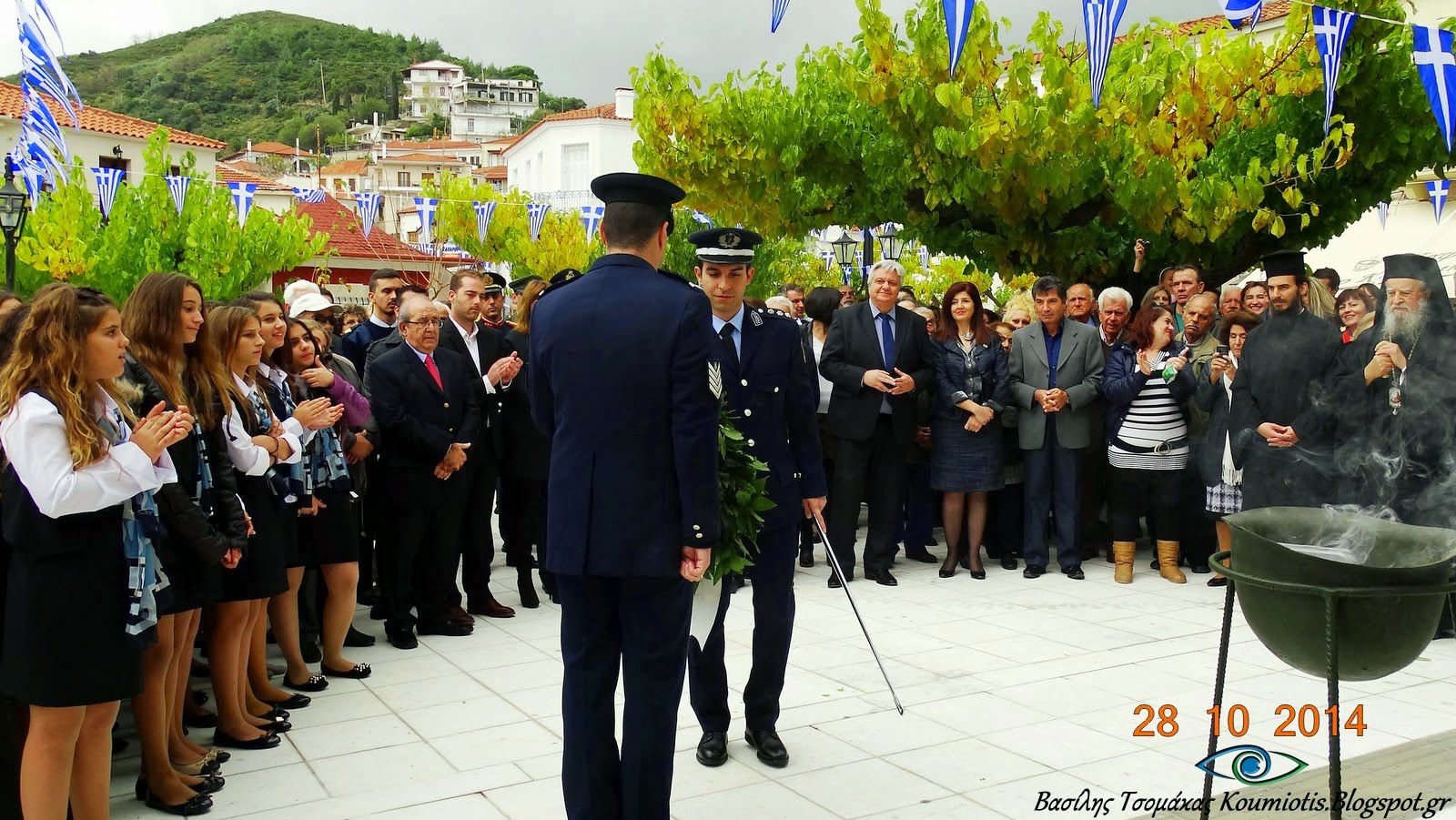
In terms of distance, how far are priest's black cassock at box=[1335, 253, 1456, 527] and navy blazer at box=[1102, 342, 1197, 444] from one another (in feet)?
4.79

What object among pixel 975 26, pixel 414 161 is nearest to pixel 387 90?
pixel 414 161

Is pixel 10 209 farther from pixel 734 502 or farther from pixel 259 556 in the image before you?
pixel 734 502

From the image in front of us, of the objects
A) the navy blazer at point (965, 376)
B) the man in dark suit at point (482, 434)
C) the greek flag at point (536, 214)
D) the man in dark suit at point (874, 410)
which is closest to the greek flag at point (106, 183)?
the greek flag at point (536, 214)

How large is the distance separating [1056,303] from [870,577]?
2.39 m

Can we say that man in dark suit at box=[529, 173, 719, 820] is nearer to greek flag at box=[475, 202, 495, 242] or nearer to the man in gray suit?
the man in gray suit

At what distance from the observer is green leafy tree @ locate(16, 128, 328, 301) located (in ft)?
78.9

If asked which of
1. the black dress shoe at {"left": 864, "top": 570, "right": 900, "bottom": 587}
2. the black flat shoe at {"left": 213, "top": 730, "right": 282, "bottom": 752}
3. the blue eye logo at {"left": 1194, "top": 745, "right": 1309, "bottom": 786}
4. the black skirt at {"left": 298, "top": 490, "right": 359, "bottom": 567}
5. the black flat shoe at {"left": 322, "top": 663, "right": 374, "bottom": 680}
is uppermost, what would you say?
the black skirt at {"left": 298, "top": 490, "right": 359, "bottom": 567}

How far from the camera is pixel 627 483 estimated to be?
351cm

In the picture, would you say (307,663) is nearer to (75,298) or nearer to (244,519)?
(244,519)

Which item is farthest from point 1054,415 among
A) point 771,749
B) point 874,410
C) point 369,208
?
point 369,208

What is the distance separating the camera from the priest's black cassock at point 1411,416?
6.12 metres

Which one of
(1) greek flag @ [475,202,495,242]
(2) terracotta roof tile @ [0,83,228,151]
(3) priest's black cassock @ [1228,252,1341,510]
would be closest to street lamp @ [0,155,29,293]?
(3) priest's black cassock @ [1228,252,1341,510]

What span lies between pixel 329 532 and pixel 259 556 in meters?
0.99

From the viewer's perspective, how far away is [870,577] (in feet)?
28.0
